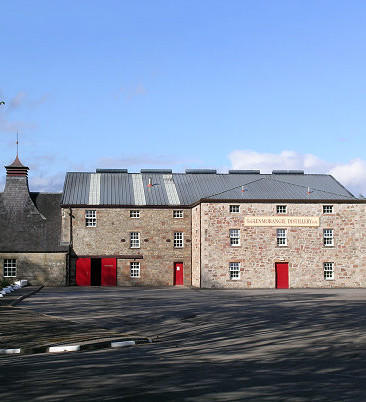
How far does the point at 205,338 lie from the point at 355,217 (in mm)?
33985

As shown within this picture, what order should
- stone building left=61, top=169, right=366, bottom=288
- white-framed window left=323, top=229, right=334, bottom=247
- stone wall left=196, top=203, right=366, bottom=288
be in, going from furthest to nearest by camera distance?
white-framed window left=323, top=229, right=334, bottom=247
stone building left=61, top=169, right=366, bottom=288
stone wall left=196, top=203, right=366, bottom=288

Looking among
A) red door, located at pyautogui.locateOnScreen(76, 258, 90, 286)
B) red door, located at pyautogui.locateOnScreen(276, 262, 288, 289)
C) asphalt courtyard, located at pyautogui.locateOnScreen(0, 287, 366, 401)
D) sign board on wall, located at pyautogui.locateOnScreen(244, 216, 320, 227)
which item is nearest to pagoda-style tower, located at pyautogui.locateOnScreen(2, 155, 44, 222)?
red door, located at pyautogui.locateOnScreen(76, 258, 90, 286)

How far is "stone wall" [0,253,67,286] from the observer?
4797cm

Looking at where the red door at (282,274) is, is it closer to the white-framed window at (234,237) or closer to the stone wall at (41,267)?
the white-framed window at (234,237)

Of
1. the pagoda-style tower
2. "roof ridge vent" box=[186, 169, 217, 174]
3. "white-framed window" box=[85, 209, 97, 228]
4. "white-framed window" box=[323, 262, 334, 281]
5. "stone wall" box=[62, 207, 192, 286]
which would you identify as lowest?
"white-framed window" box=[323, 262, 334, 281]

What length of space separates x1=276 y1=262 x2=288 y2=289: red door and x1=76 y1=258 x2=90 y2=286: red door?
50.1ft

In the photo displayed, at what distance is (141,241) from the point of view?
4953 centimetres

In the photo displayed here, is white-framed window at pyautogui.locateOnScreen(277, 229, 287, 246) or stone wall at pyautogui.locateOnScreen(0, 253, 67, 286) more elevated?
white-framed window at pyautogui.locateOnScreen(277, 229, 287, 246)

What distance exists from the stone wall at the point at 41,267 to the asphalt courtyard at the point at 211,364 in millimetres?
26690

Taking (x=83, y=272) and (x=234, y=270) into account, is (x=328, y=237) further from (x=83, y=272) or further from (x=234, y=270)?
(x=83, y=272)

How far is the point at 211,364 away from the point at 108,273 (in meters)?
38.0

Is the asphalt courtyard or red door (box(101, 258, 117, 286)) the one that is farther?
red door (box(101, 258, 117, 286))

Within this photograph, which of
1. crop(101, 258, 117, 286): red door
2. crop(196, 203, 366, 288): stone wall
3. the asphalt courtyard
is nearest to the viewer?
the asphalt courtyard

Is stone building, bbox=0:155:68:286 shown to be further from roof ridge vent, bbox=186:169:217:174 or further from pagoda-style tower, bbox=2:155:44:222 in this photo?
roof ridge vent, bbox=186:169:217:174
